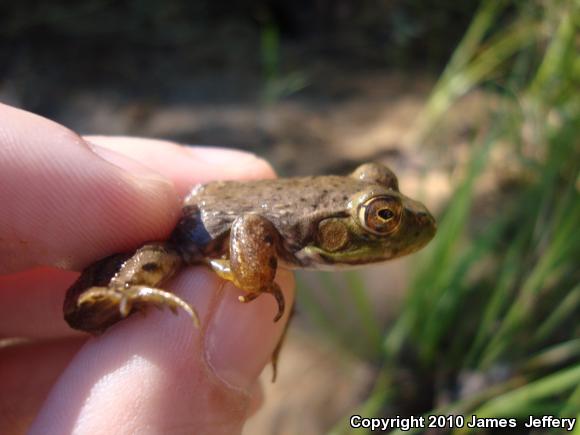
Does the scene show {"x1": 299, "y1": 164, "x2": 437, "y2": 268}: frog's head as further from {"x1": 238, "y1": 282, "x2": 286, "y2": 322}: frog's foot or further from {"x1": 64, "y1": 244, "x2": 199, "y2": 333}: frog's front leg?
{"x1": 64, "y1": 244, "x2": 199, "y2": 333}: frog's front leg

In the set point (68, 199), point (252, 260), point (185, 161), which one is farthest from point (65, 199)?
point (252, 260)

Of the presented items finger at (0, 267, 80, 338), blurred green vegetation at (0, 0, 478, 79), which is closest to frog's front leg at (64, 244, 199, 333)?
finger at (0, 267, 80, 338)

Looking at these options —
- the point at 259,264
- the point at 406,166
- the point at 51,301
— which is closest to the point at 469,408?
the point at 259,264

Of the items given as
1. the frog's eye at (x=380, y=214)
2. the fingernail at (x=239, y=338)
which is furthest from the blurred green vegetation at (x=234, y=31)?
the fingernail at (x=239, y=338)

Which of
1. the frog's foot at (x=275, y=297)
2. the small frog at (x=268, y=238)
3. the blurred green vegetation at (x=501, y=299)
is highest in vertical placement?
the small frog at (x=268, y=238)

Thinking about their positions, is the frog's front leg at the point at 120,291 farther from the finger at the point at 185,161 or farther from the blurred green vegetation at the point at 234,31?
the blurred green vegetation at the point at 234,31

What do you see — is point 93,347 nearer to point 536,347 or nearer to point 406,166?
point 536,347

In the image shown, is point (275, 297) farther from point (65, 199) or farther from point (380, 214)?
point (65, 199)
